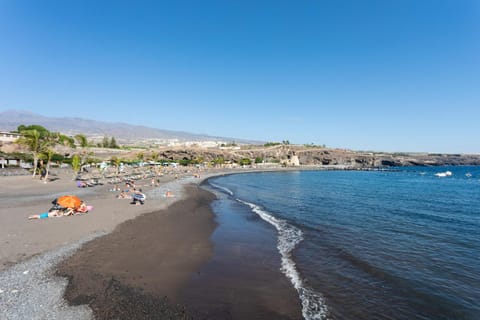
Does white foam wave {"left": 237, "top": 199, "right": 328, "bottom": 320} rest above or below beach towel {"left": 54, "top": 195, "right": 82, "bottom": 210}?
above

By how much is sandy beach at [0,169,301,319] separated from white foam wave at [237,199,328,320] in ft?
1.10

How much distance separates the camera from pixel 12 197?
2534cm

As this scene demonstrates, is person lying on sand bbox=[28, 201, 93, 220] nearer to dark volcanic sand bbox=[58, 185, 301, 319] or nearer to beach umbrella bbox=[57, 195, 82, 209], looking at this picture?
beach umbrella bbox=[57, 195, 82, 209]

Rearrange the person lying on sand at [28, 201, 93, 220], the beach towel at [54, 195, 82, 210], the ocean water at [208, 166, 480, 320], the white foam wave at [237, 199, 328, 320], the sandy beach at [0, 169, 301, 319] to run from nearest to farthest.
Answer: the sandy beach at [0, 169, 301, 319]
the white foam wave at [237, 199, 328, 320]
the ocean water at [208, 166, 480, 320]
the person lying on sand at [28, 201, 93, 220]
the beach towel at [54, 195, 82, 210]

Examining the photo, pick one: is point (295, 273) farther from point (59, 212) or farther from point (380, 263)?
point (59, 212)

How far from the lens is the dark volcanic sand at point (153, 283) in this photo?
24.2 ft

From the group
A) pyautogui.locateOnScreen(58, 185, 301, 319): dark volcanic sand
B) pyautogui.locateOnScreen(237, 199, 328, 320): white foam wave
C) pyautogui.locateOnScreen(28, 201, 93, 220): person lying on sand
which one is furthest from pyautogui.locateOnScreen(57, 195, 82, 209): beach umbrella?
pyautogui.locateOnScreen(237, 199, 328, 320): white foam wave

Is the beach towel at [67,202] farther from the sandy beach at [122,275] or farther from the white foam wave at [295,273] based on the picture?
the white foam wave at [295,273]

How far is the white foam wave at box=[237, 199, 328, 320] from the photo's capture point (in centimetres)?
782

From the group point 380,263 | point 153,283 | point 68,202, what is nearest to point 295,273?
point 380,263

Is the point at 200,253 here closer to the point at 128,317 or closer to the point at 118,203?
the point at 128,317

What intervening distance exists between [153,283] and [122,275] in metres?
1.31

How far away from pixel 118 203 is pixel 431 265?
22.8 m

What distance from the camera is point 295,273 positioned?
34.2ft
